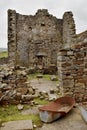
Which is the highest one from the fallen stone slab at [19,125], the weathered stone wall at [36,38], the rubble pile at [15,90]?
the weathered stone wall at [36,38]

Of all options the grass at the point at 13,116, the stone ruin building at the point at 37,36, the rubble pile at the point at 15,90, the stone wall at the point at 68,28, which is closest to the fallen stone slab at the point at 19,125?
the grass at the point at 13,116

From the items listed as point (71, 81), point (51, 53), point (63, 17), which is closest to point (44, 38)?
point (51, 53)

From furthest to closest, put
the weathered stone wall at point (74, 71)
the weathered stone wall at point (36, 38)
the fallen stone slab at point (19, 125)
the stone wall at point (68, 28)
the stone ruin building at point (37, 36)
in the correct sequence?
the weathered stone wall at point (36, 38) < the stone wall at point (68, 28) < the stone ruin building at point (37, 36) < the weathered stone wall at point (74, 71) < the fallen stone slab at point (19, 125)

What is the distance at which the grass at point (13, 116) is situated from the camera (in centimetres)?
543

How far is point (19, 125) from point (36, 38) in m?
15.9

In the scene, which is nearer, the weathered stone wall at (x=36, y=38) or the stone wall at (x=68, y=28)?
the stone wall at (x=68, y=28)

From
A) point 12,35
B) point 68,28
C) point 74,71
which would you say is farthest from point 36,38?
point 74,71

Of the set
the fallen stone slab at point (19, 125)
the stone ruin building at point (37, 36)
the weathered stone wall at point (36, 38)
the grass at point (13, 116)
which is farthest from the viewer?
the weathered stone wall at point (36, 38)

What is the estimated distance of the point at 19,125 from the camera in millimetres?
5016

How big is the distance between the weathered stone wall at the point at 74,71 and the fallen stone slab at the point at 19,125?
89.7 inches

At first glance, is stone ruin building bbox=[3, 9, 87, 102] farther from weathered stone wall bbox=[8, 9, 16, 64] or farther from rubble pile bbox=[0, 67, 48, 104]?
rubble pile bbox=[0, 67, 48, 104]

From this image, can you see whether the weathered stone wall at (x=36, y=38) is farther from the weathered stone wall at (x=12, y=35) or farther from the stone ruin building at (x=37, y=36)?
the weathered stone wall at (x=12, y=35)

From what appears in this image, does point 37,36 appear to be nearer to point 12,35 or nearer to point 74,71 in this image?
point 12,35

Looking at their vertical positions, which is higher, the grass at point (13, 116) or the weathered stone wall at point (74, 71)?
the weathered stone wall at point (74, 71)
